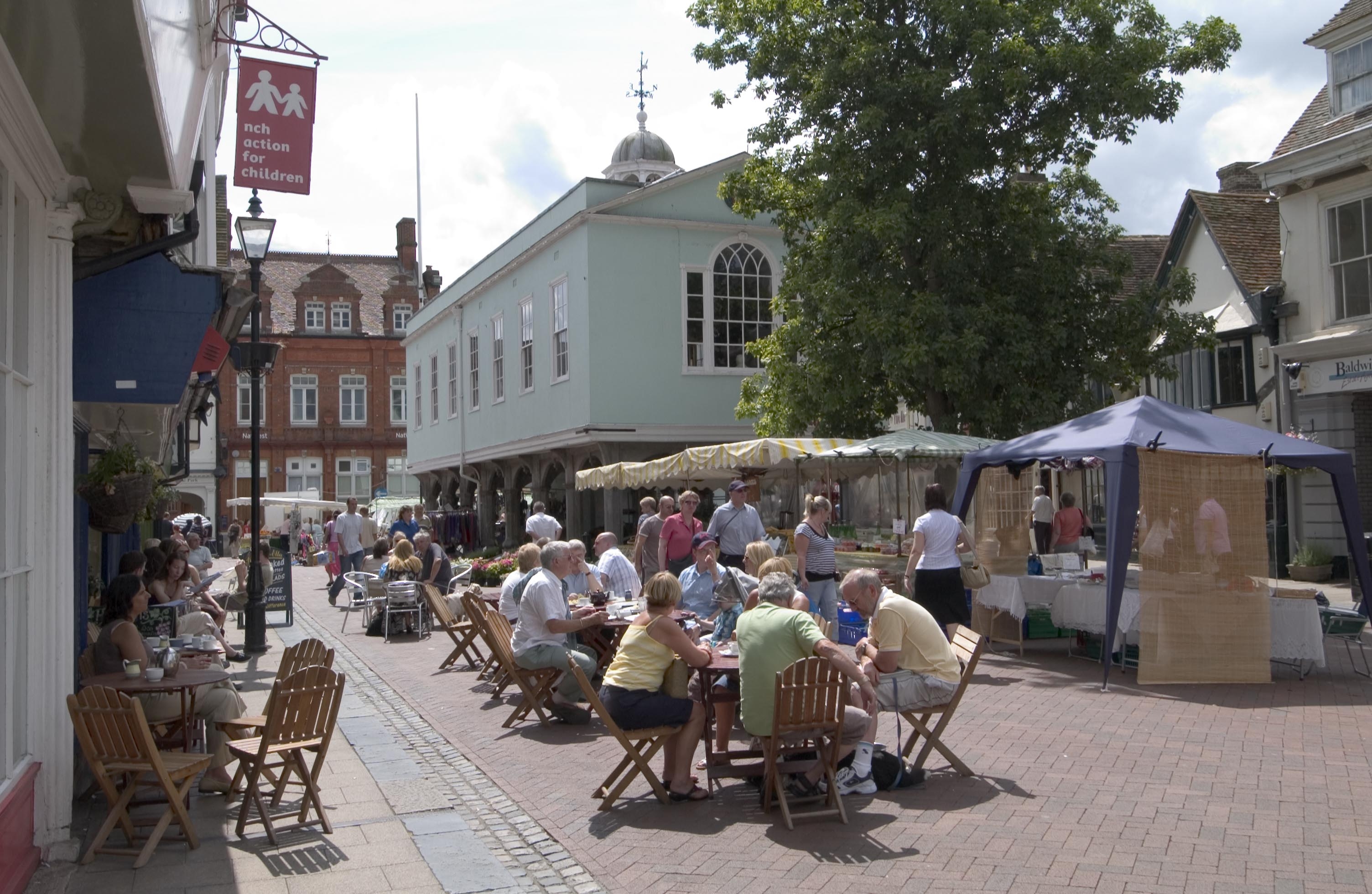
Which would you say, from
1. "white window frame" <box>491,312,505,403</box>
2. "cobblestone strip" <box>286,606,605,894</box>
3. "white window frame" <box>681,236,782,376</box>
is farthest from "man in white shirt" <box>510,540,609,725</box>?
"white window frame" <box>491,312,505,403</box>

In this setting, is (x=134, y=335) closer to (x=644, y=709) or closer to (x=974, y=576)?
(x=644, y=709)

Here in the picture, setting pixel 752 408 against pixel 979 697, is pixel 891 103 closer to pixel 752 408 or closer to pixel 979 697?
pixel 752 408

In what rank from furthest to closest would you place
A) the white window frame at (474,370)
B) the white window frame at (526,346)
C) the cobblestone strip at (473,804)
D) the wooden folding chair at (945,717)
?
the white window frame at (474,370) < the white window frame at (526,346) < the wooden folding chair at (945,717) < the cobblestone strip at (473,804)

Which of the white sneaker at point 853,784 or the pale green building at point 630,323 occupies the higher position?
the pale green building at point 630,323

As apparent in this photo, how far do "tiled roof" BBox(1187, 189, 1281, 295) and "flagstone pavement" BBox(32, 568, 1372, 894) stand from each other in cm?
1426

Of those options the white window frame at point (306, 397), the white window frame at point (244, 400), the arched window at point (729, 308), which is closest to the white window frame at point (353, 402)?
the white window frame at point (306, 397)

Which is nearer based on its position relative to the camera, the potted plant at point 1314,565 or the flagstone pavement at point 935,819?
the flagstone pavement at point 935,819

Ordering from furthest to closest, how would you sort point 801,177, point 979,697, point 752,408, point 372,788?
point 752,408, point 801,177, point 979,697, point 372,788

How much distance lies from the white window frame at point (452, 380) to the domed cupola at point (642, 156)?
681cm

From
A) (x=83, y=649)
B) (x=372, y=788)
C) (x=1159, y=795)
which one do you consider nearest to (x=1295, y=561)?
(x=1159, y=795)

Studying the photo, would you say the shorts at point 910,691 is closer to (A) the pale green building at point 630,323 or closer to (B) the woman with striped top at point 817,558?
(B) the woman with striped top at point 817,558

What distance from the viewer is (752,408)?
20516 millimetres

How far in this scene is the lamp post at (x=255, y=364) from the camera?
13953mm

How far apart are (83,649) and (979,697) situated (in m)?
6.74
